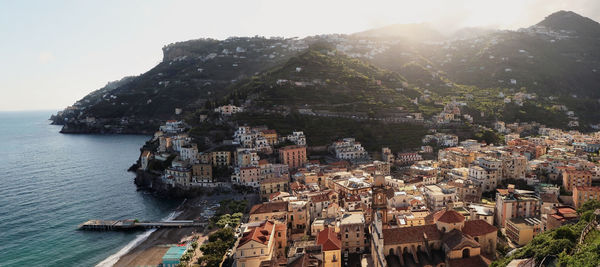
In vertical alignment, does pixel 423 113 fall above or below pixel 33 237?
above

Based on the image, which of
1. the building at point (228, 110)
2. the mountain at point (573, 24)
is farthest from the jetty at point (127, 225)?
the mountain at point (573, 24)

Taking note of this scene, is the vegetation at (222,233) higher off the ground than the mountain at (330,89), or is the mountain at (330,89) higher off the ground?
the mountain at (330,89)

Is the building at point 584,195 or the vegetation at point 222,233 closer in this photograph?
the vegetation at point 222,233

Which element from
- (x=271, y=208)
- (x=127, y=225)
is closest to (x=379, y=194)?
(x=271, y=208)

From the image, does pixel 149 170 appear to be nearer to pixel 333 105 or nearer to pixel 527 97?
pixel 333 105

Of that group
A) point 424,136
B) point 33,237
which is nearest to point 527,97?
point 424,136

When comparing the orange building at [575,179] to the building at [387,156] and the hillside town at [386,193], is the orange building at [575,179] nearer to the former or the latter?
the hillside town at [386,193]

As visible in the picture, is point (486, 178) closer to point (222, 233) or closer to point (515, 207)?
point (515, 207)
